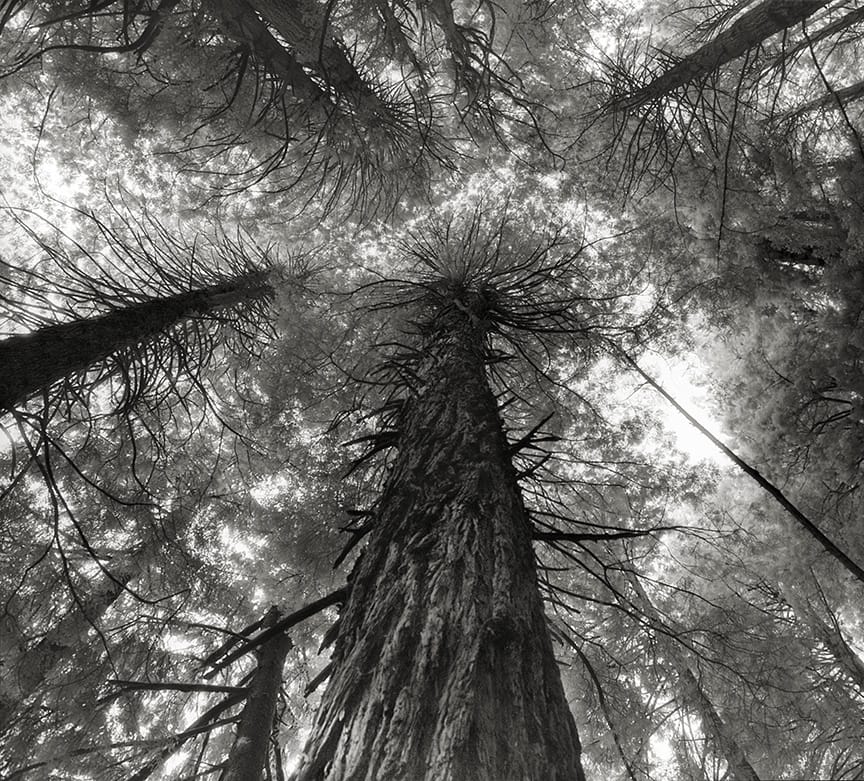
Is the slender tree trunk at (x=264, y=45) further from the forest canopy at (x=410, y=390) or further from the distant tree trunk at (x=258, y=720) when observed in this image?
the distant tree trunk at (x=258, y=720)

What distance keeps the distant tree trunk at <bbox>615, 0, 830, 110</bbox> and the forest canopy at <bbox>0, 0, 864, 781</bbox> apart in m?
0.02

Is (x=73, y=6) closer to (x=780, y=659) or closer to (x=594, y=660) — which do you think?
(x=594, y=660)

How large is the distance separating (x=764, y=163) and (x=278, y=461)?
6442 millimetres

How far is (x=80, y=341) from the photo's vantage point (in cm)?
370

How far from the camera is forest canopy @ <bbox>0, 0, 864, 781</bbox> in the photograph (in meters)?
1.98

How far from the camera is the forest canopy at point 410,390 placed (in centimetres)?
198

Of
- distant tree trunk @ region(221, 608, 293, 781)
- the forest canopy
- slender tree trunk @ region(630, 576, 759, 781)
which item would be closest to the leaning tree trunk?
the forest canopy

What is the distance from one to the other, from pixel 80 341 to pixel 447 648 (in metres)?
3.48

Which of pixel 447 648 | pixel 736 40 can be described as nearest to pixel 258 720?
pixel 447 648

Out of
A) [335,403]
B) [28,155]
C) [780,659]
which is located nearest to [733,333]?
[780,659]

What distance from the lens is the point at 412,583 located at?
164cm

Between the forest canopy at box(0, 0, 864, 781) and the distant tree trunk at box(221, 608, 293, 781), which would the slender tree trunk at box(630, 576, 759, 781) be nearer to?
the forest canopy at box(0, 0, 864, 781)

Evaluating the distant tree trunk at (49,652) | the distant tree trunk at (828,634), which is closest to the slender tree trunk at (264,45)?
the distant tree trunk at (49,652)

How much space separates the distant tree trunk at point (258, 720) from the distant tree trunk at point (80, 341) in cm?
236
